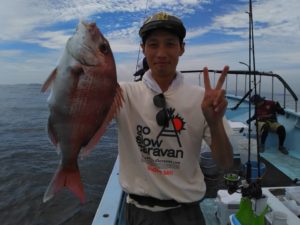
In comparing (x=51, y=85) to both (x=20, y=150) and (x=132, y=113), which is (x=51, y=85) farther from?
(x=20, y=150)

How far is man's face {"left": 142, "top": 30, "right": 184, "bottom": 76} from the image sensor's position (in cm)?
205

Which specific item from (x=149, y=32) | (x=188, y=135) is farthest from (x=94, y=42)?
(x=188, y=135)

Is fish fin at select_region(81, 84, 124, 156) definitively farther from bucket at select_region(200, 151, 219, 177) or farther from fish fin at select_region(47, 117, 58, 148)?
bucket at select_region(200, 151, 219, 177)

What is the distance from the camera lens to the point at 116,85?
1755 millimetres

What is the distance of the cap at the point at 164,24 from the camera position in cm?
203

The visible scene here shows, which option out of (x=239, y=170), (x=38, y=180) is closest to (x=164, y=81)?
(x=239, y=170)

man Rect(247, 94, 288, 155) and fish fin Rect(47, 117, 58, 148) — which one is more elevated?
fish fin Rect(47, 117, 58, 148)

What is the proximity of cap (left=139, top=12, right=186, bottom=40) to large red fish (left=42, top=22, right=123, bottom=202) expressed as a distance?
460 mm

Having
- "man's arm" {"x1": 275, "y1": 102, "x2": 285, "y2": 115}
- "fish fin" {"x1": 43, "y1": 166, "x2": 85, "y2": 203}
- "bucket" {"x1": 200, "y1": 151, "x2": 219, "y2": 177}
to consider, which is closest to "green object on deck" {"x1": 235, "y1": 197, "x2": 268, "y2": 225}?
"bucket" {"x1": 200, "y1": 151, "x2": 219, "y2": 177}

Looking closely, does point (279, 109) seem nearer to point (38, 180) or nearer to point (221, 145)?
point (38, 180)

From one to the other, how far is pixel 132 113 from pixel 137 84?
0.80 feet

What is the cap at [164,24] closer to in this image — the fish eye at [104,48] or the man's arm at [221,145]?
the fish eye at [104,48]

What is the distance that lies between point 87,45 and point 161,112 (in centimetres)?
72

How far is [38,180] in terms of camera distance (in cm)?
948
